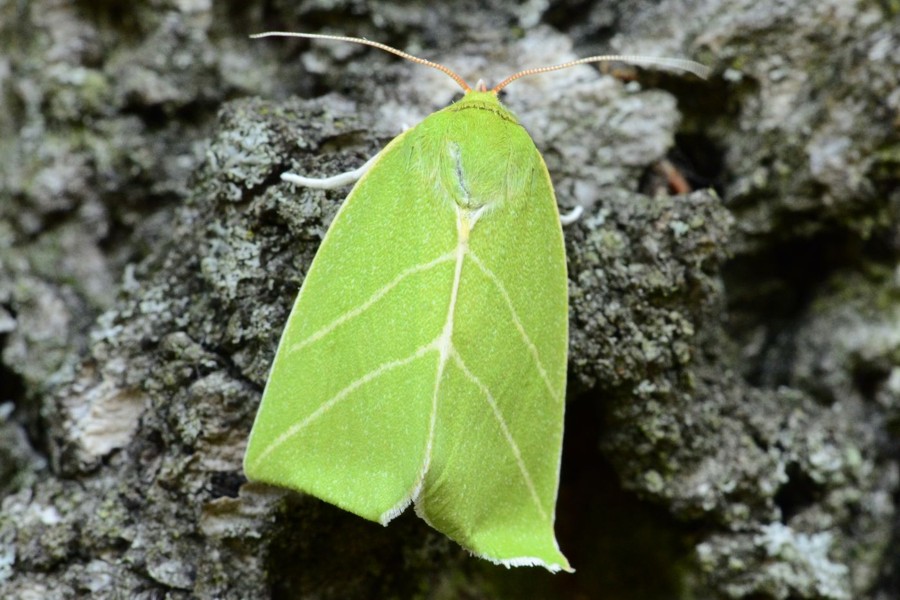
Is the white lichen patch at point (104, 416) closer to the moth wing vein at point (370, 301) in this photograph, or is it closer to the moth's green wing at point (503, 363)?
the moth wing vein at point (370, 301)

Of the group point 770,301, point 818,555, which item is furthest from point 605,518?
point 770,301

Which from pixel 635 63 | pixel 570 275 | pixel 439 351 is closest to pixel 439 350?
pixel 439 351

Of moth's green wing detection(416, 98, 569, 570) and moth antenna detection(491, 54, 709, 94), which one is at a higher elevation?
moth antenna detection(491, 54, 709, 94)

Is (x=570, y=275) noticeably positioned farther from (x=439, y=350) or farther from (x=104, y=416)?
(x=104, y=416)

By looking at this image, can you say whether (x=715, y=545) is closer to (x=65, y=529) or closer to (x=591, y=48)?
(x=591, y=48)

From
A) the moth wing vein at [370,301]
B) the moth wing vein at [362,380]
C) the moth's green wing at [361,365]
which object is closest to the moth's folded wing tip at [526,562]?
the moth's green wing at [361,365]

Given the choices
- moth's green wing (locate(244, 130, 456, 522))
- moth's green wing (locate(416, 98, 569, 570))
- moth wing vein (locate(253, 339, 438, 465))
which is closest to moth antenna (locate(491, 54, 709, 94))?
moth's green wing (locate(416, 98, 569, 570))

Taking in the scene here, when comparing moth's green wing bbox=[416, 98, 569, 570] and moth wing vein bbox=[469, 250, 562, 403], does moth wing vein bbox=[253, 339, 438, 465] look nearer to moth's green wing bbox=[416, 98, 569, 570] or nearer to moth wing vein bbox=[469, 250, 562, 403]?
moth's green wing bbox=[416, 98, 569, 570]
